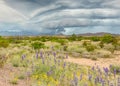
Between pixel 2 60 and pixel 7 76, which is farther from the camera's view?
pixel 2 60

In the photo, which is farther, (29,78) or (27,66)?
(27,66)

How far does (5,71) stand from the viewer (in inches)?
397

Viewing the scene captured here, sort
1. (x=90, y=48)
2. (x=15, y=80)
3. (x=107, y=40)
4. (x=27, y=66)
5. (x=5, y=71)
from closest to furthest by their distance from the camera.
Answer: (x=15, y=80) → (x=5, y=71) → (x=27, y=66) → (x=90, y=48) → (x=107, y=40)

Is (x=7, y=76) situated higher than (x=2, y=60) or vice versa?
(x=2, y=60)

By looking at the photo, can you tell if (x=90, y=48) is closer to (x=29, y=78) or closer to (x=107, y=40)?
(x=107, y=40)

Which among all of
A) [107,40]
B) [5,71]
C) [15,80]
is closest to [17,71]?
[5,71]

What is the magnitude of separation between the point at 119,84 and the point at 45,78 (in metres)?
2.39

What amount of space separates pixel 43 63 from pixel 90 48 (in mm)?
17740

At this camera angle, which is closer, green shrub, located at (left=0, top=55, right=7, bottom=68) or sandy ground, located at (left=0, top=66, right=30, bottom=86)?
sandy ground, located at (left=0, top=66, right=30, bottom=86)

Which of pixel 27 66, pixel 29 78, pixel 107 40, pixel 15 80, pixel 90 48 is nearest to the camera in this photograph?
pixel 15 80

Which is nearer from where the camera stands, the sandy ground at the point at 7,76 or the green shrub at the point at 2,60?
the sandy ground at the point at 7,76

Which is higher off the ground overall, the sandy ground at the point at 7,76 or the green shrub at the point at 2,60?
the green shrub at the point at 2,60

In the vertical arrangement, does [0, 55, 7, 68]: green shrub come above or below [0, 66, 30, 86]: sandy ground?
above

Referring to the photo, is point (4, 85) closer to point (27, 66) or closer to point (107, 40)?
point (27, 66)
